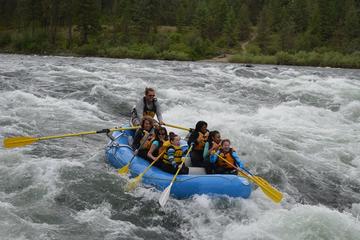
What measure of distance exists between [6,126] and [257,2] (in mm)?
62375

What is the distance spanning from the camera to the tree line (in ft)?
140

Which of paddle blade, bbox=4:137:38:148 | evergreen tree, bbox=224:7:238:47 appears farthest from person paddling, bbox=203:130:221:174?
evergreen tree, bbox=224:7:238:47

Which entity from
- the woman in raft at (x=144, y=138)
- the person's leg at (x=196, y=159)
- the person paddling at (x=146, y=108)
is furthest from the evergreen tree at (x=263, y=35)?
the person's leg at (x=196, y=159)

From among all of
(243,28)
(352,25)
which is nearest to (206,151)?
(352,25)

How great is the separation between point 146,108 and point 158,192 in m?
2.73

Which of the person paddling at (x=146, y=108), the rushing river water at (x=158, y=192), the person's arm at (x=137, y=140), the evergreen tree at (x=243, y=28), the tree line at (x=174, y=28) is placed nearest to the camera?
the rushing river water at (x=158, y=192)

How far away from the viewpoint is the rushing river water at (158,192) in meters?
5.59

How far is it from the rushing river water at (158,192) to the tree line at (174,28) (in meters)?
25.1

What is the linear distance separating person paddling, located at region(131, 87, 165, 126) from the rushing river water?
3.43ft

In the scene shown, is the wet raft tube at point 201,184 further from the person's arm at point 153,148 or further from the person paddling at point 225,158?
the person paddling at point 225,158

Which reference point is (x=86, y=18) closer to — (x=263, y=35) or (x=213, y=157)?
(x=263, y=35)

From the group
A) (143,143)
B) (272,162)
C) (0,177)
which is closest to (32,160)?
(0,177)

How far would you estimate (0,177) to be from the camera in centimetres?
675

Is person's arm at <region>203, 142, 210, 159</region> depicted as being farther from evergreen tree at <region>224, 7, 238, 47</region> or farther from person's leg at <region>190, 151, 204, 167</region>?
evergreen tree at <region>224, 7, 238, 47</region>
